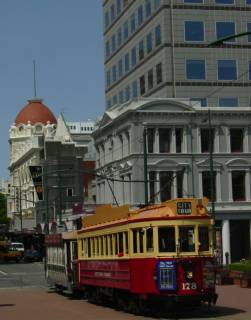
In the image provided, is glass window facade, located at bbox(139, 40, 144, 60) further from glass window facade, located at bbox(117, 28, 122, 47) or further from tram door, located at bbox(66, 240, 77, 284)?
tram door, located at bbox(66, 240, 77, 284)

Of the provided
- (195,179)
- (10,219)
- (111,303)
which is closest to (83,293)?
(111,303)

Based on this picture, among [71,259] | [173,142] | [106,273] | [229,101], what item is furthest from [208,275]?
[229,101]

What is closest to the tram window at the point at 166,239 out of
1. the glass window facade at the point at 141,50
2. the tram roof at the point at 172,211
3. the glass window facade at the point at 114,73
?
the tram roof at the point at 172,211

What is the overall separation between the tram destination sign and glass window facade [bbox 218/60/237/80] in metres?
48.4

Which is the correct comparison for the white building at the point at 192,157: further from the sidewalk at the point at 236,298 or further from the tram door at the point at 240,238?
the sidewalk at the point at 236,298

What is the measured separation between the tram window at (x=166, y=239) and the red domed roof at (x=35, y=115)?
123006 millimetres

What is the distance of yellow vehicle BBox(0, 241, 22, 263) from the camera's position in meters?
76.0

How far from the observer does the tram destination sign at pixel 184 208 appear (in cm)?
2153

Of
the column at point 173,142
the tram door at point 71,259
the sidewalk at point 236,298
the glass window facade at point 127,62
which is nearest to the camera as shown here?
the sidewalk at point 236,298

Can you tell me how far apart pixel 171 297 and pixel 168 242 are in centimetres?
152

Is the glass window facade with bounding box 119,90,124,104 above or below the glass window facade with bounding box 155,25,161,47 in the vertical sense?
below

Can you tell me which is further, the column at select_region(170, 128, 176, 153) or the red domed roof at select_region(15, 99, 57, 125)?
the red domed roof at select_region(15, 99, 57, 125)

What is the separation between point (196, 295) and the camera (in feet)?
68.7

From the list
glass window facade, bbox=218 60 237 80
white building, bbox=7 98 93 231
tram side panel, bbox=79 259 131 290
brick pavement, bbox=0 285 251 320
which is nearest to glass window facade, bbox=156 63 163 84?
glass window facade, bbox=218 60 237 80
